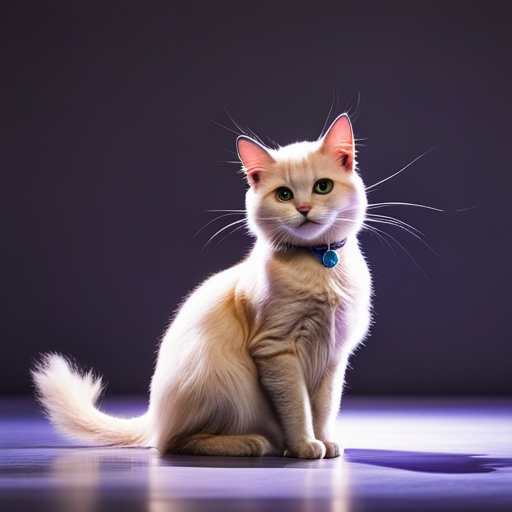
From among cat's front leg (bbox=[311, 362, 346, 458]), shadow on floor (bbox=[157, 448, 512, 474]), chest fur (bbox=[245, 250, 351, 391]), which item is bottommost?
shadow on floor (bbox=[157, 448, 512, 474])

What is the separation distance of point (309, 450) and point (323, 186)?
0.65 m

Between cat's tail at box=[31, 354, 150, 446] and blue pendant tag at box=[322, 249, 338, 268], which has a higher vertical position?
blue pendant tag at box=[322, 249, 338, 268]

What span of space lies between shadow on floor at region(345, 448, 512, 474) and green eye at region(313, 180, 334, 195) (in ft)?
2.16

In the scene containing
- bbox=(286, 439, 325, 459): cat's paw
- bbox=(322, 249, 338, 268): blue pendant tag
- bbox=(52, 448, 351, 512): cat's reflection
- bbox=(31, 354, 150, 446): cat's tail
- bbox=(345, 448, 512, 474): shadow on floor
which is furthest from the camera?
bbox=(31, 354, 150, 446): cat's tail

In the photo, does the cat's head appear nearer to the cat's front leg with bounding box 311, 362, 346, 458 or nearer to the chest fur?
the chest fur

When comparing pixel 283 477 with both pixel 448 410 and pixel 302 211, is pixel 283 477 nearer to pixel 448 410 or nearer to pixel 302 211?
pixel 302 211

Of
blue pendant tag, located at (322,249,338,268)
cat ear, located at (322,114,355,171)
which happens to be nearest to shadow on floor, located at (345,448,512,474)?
blue pendant tag, located at (322,249,338,268)

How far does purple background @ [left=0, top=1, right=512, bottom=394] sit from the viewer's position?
15.0 feet

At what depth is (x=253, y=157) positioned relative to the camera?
7.57 feet

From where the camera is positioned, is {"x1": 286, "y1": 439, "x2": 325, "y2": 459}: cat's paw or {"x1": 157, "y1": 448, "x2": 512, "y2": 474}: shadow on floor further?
{"x1": 286, "y1": 439, "x2": 325, "y2": 459}: cat's paw

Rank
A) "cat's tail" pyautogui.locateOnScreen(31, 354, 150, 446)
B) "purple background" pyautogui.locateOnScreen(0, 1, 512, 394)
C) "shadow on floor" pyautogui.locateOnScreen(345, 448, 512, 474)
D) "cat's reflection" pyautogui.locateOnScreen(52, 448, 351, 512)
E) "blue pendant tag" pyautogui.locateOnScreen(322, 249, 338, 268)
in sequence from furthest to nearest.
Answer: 1. "purple background" pyautogui.locateOnScreen(0, 1, 512, 394)
2. "cat's tail" pyautogui.locateOnScreen(31, 354, 150, 446)
3. "blue pendant tag" pyautogui.locateOnScreen(322, 249, 338, 268)
4. "shadow on floor" pyautogui.locateOnScreen(345, 448, 512, 474)
5. "cat's reflection" pyautogui.locateOnScreen(52, 448, 351, 512)

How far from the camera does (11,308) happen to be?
15.7 ft

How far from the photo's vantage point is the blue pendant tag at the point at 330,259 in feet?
7.43

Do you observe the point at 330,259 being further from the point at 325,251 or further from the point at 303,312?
the point at 303,312
